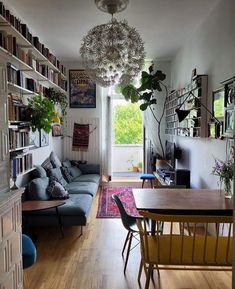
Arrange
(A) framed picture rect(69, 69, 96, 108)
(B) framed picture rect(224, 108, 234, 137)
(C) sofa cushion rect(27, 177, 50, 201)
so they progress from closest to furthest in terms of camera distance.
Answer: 1. (B) framed picture rect(224, 108, 234, 137)
2. (C) sofa cushion rect(27, 177, 50, 201)
3. (A) framed picture rect(69, 69, 96, 108)

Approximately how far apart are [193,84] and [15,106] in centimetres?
256

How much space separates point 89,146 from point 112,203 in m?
1.89

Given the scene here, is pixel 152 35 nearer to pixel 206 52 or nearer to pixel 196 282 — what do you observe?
pixel 206 52

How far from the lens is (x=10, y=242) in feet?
6.43

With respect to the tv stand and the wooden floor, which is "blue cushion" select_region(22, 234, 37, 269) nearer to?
the wooden floor

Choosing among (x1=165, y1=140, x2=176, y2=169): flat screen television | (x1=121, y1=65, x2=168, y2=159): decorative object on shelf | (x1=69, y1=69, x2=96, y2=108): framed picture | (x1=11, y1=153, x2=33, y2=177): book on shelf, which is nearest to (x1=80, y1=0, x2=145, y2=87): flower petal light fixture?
(x1=11, y1=153, x2=33, y2=177): book on shelf

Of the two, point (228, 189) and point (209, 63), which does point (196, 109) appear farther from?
point (228, 189)

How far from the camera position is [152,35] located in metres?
4.93

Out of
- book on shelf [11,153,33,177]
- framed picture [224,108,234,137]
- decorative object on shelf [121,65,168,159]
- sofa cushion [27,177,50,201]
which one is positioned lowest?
sofa cushion [27,177,50,201]

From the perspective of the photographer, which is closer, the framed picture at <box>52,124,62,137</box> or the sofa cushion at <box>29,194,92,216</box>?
the sofa cushion at <box>29,194,92,216</box>

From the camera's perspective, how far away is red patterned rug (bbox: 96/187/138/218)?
4840mm

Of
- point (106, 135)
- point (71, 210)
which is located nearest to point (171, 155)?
point (106, 135)

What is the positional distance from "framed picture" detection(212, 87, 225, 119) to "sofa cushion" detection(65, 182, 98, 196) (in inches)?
92.8

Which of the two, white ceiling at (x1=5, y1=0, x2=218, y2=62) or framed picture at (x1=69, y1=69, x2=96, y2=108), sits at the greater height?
white ceiling at (x1=5, y1=0, x2=218, y2=62)
